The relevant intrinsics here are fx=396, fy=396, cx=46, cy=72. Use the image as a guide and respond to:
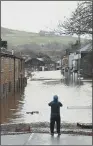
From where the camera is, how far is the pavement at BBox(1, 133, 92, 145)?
13367mm

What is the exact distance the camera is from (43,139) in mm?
14148

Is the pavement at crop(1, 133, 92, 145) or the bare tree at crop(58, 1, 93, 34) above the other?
the bare tree at crop(58, 1, 93, 34)

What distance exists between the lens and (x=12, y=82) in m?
51.1

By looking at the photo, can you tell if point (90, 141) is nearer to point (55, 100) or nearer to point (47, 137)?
point (47, 137)

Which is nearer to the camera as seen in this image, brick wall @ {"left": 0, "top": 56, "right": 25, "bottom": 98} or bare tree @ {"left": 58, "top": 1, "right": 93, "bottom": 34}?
bare tree @ {"left": 58, "top": 1, "right": 93, "bottom": 34}

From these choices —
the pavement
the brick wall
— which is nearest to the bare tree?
the pavement

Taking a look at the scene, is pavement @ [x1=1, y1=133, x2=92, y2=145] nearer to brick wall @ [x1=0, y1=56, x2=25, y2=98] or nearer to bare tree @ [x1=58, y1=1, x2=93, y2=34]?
bare tree @ [x1=58, y1=1, x2=93, y2=34]

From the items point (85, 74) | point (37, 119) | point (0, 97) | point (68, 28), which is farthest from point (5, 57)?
point (85, 74)

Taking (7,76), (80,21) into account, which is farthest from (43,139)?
(7,76)

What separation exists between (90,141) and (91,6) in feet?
25.6

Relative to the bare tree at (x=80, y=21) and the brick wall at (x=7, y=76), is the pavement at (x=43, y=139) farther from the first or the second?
the brick wall at (x=7, y=76)

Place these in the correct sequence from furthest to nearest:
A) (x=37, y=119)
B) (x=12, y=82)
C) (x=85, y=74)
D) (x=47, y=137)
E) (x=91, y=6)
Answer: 1. (x=85, y=74)
2. (x=12, y=82)
3. (x=37, y=119)
4. (x=91, y=6)
5. (x=47, y=137)

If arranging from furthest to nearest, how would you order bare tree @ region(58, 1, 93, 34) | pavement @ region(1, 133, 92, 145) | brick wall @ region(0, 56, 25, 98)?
1. brick wall @ region(0, 56, 25, 98)
2. bare tree @ region(58, 1, 93, 34)
3. pavement @ region(1, 133, 92, 145)

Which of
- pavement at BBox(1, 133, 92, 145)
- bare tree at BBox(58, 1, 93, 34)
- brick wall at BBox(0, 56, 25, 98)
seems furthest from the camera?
brick wall at BBox(0, 56, 25, 98)
